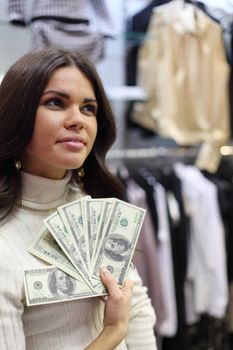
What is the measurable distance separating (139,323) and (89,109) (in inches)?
20.3

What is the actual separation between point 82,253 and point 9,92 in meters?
0.35

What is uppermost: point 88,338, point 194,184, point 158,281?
point 88,338

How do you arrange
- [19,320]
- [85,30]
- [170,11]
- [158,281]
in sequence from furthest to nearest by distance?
[158,281] → [85,30] → [170,11] → [19,320]

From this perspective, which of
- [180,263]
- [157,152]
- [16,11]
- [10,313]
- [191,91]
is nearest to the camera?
[10,313]

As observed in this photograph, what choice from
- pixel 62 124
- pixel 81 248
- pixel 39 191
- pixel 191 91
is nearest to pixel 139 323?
pixel 81 248

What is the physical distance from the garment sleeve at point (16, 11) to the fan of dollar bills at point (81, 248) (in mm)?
749

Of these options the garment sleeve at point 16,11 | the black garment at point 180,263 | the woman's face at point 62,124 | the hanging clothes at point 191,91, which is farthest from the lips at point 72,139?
the hanging clothes at point 191,91

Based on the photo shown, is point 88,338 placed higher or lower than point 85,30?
lower

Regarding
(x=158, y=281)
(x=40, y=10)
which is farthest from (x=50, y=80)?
(x=158, y=281)

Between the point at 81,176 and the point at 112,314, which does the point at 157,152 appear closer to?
the point at 81,176

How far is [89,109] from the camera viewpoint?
93cm

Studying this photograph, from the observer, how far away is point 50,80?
0.86 meters

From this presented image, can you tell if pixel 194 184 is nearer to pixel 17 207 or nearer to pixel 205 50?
pixel 205 50

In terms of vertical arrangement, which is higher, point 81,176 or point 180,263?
point 81,176
